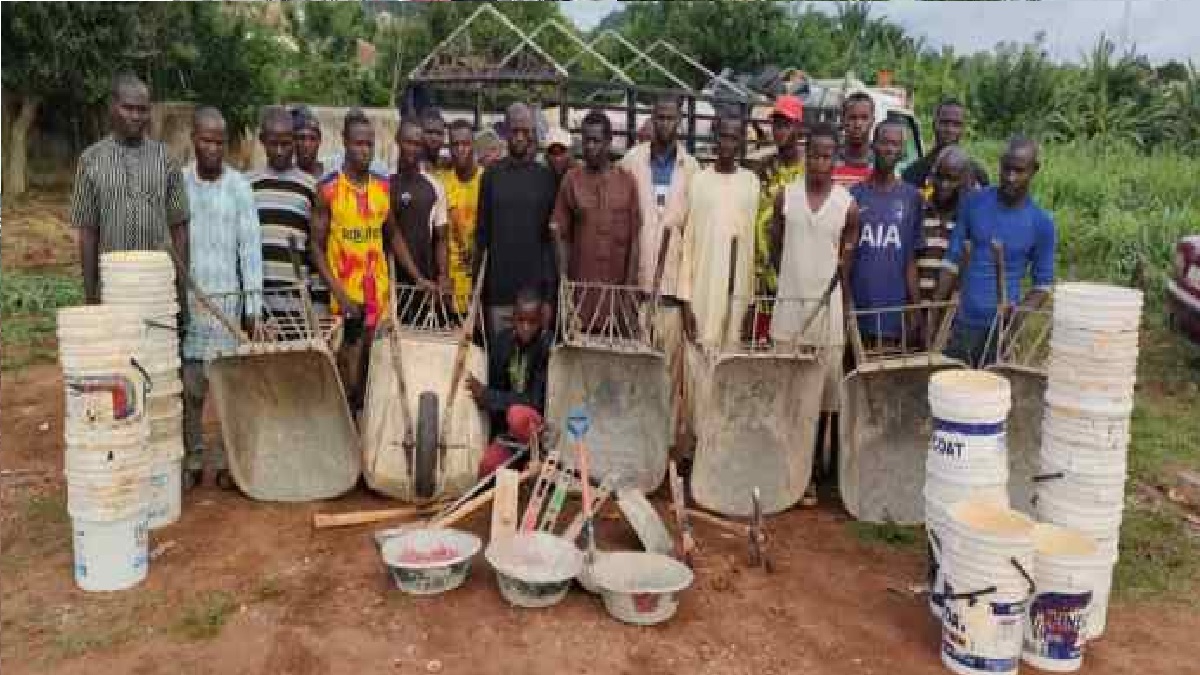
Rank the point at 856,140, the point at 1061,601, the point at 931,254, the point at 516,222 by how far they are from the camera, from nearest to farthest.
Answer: the point at 1061,601 < the point at 931,254 < the point at 516,222 < the point at 856,140

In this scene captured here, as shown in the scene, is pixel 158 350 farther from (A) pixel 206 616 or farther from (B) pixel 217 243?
(A) pixel 206 616

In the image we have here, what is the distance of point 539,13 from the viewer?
22.4 meters

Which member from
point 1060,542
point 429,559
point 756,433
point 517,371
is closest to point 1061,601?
point 1060,542

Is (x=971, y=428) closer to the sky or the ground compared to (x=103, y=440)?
closer to the sky

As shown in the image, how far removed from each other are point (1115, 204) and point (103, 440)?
1327cm

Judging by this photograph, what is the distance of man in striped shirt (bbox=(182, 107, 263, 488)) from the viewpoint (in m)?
5.11

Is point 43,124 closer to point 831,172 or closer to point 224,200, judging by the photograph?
point 224,200

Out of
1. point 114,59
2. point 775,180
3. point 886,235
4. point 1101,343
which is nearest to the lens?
point 1101,343

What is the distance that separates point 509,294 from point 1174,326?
228 inches

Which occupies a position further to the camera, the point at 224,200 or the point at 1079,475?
the point at 224,200

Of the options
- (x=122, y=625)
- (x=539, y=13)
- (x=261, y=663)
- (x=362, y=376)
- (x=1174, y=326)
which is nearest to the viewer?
(x=261, y=663)

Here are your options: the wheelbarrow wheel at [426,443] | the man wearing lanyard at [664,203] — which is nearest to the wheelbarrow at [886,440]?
the man wearing lanyard at [664,203]

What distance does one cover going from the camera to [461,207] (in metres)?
6.03

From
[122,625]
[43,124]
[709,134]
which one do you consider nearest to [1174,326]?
[709,134]
